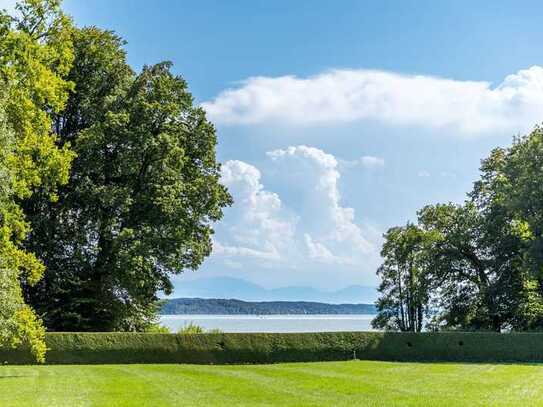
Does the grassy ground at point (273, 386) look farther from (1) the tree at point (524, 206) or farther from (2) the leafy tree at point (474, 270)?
(2) the leafy tree at point (474, 270)

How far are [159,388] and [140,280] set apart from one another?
16.8 meters

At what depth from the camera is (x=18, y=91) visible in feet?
78.1

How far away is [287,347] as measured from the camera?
3438 cm

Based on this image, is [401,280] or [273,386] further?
[401,280]

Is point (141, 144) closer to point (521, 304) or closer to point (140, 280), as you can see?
point (140, 280)

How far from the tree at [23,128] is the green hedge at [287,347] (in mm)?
6596

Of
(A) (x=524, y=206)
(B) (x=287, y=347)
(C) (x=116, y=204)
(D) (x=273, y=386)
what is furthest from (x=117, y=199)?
(A) (x=524, y=206)

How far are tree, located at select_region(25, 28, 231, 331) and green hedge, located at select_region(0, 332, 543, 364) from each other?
179 inches

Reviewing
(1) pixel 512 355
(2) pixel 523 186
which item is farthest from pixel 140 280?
(2) pixel 523 186

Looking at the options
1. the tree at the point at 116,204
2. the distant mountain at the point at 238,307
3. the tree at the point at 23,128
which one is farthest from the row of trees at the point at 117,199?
the distant mountain at the point at 238,307

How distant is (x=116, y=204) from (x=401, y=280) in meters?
23.6

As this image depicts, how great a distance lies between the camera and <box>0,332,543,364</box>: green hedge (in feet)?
105

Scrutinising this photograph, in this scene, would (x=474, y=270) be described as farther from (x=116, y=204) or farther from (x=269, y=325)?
(x=269, y=325)

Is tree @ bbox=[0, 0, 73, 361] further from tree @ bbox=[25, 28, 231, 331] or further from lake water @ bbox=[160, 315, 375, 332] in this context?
lake water @ bbox=[160, 315, 375, 332]
